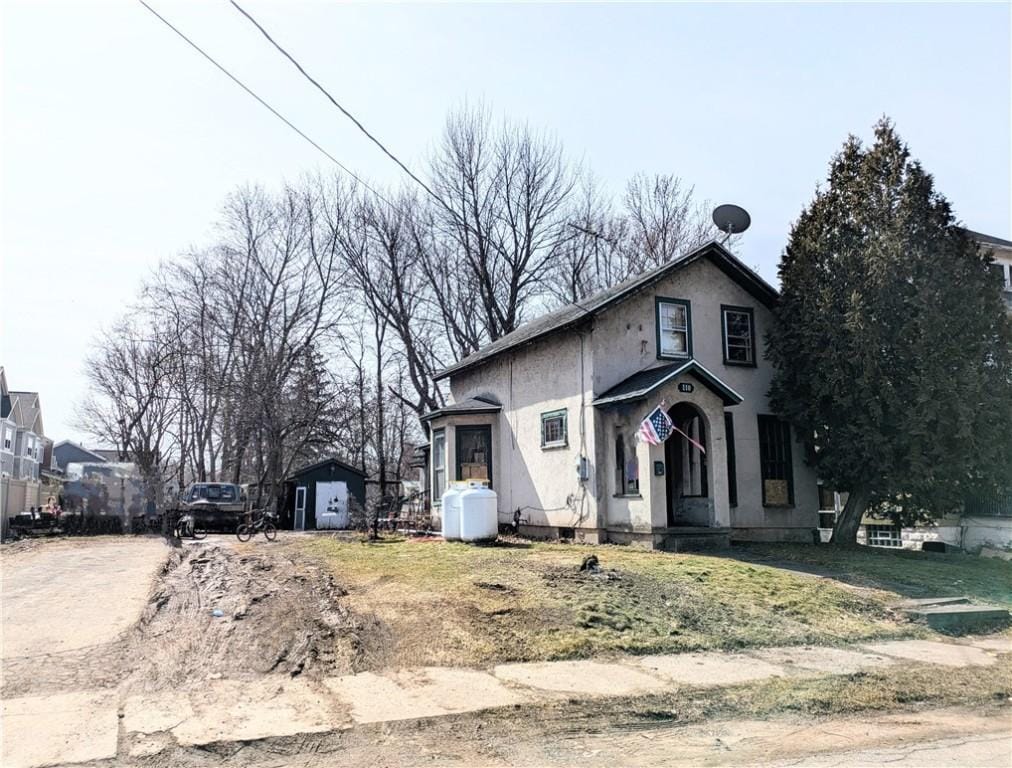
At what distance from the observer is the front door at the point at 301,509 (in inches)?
1255

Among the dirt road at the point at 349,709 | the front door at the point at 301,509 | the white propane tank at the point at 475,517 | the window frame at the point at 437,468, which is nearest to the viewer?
the dirt road at the point at 349,709

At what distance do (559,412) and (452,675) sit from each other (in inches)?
453

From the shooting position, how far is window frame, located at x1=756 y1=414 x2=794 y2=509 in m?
18.5

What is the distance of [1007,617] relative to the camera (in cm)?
1080

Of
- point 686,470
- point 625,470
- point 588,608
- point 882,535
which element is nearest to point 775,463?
point 686,470

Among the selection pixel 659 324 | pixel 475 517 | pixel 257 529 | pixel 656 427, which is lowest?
pixel 257 529

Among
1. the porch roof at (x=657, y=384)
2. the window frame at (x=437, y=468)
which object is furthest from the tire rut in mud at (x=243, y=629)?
the window frame at (x=437, y=468)

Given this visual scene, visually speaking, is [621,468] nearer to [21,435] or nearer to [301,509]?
[301,509]

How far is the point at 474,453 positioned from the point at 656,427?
24.5 feet

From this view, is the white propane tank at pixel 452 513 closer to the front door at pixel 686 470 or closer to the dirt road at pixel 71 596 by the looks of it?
the front door at pixel 686 470

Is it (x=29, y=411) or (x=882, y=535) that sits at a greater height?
(x=29, y=411)

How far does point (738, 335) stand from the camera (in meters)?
19.1

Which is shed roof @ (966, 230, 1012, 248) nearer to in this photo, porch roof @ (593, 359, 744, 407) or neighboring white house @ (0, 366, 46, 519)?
porch roof @ (593, 359, 744, 407)

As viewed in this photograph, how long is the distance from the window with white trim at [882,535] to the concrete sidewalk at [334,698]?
15490 mm
